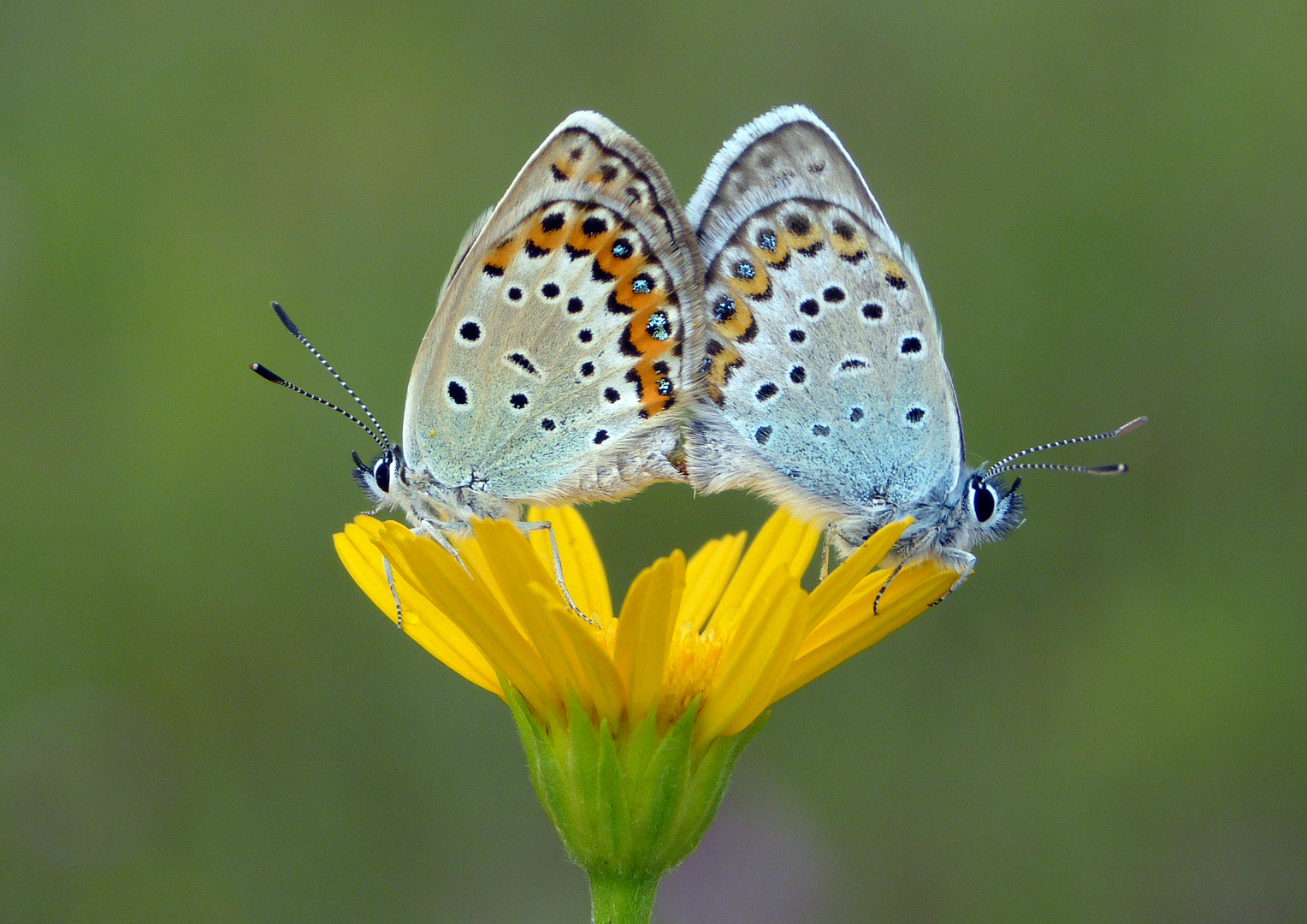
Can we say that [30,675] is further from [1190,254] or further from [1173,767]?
[1190,254]

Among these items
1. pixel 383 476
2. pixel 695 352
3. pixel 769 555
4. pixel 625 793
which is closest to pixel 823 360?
pixel 695 352

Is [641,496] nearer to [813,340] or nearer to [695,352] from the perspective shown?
[695,352]

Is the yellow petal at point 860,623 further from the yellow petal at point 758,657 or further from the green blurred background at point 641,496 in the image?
the green blurred background at point 641,496

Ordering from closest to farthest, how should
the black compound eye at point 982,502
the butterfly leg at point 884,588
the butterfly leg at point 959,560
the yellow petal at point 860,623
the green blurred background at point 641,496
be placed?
the yellow petal at point 860,623
the butterfly leg at point 884,588
the butterfly leg at point 959,560
the black compound eye at point 982,502
the green blurred background at point 641,496

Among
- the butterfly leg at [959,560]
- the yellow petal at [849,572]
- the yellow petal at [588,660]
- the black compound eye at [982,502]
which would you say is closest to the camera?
the yellow petal at [588,660]

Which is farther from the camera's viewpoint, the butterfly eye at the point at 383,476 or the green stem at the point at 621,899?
the butterfly eye at the point at 383,476

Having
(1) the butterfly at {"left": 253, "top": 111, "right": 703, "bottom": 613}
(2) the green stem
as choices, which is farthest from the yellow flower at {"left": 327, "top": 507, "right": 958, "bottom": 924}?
(1) the butterfly at {"left": 253, "top": 111, "right": 703, "bottom": 613}

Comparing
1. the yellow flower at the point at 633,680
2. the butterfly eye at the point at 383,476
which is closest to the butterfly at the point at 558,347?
the butterfly eye at the point at 383,476
